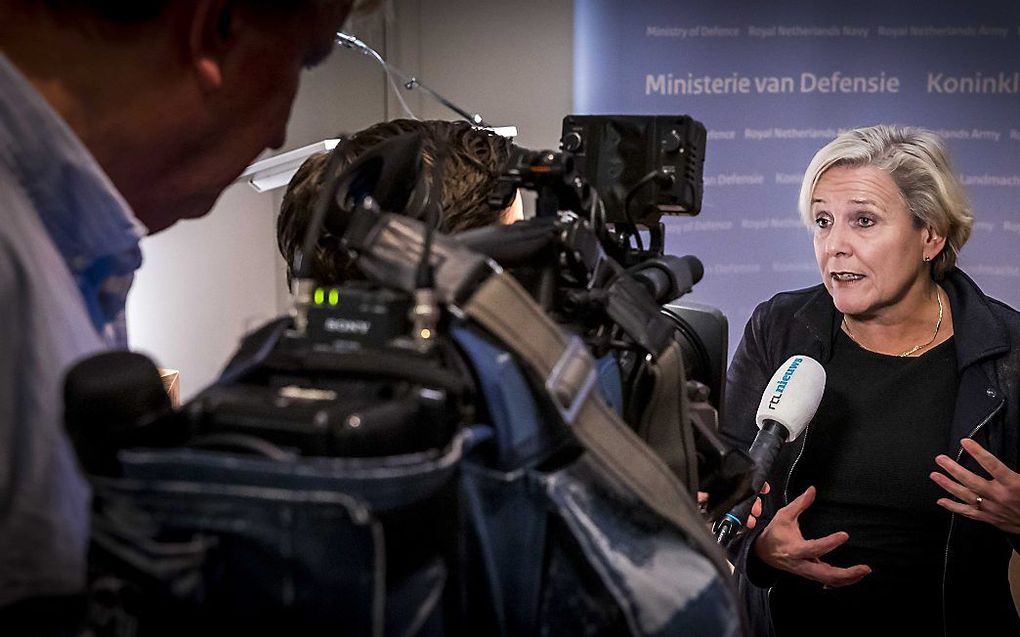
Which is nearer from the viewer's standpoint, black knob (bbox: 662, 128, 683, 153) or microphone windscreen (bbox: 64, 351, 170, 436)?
microphone windscreen (bbox: 64, 351, 170, 436)

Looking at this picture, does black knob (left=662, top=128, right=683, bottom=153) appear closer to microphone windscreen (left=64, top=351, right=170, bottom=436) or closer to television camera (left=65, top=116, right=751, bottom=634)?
television camera (left=65, top=116, right=751, bottom=634)

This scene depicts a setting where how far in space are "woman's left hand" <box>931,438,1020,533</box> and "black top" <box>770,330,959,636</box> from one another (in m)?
0.09

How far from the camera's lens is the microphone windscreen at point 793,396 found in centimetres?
136

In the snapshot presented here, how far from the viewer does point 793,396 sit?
142 cm

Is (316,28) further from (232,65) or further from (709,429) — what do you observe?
(709,429)

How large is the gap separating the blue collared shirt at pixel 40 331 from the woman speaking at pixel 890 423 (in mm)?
1254

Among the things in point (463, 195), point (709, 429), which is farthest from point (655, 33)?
point (709, 429)

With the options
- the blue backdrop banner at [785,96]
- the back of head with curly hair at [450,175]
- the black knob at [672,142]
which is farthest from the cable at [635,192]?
the blue backdrop banner at [785,96]

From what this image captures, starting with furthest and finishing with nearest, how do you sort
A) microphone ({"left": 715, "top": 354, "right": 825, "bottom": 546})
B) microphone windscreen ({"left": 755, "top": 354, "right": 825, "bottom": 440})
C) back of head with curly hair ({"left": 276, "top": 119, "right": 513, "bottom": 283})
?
microphone windscreen ({"left": 755, "top": 354, "right": 825, "bottom": 440}) < microphone ({"left": 715, "top": 354, "right": 825, "bottom": 546}) < back of head with curly hair ({"left": 276, "top": 119, "right": 513, "bottom": 283})

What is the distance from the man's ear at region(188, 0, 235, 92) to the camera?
0.59 metres

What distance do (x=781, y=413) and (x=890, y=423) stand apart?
21.1 inches

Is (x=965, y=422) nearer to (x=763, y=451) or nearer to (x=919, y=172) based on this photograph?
(x=919, y=172)

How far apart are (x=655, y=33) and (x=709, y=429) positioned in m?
2.41

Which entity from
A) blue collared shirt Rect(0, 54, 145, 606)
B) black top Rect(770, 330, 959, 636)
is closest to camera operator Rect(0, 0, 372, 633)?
blue collared shirt Rect(0, 54, 145, 606)
